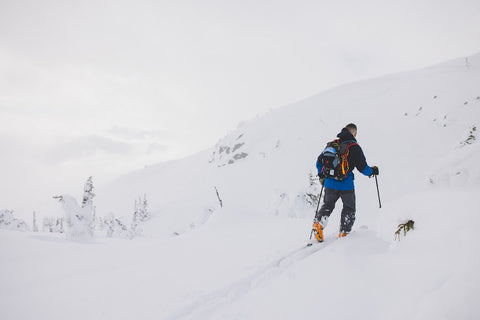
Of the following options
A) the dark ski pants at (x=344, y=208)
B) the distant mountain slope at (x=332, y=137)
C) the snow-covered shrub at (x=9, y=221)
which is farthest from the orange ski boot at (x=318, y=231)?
the snow-covered shrub at (x=9, y=221)

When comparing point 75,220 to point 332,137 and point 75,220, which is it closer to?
point 75,220

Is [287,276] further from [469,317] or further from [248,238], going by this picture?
[248,238]

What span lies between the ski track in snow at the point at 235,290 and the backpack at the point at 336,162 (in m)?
1.60

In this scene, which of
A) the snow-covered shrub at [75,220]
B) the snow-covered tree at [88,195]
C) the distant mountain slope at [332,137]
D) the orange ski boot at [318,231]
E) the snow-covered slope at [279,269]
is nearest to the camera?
the snow-covered slope at [279,269]

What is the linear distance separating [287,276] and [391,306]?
4.54 ft

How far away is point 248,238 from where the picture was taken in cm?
600

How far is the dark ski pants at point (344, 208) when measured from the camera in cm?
471

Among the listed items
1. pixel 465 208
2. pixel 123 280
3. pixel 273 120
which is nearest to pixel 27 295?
pixel 123 280

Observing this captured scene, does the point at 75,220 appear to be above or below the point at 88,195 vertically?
below

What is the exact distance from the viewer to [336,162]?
4613 millimetres

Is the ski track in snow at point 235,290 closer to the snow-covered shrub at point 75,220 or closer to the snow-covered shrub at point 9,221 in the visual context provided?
the snow-covered shrub at point 75,220

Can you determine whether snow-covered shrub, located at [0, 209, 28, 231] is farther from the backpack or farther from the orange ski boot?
the backpack

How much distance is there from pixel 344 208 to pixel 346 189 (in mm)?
402

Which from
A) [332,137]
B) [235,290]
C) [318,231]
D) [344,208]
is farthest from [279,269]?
[332,137]
